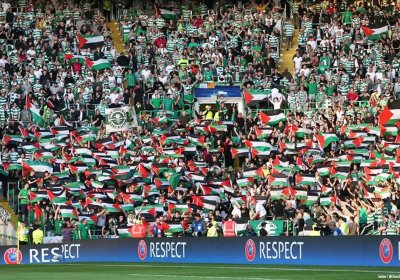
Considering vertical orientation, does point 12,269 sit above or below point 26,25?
below

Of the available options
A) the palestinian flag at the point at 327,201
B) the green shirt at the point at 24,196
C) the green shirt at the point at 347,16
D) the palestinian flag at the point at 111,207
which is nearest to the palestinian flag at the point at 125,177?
the palestinian flag at the point at 111,207

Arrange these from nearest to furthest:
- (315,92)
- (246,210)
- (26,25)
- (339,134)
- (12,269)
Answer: (12,269)
(246,210)
(339,134)
(315,92)
(26,25)

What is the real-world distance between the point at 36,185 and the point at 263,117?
9.32 metres

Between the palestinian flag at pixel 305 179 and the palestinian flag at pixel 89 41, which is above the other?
the palestinian flag at pixel 89 41

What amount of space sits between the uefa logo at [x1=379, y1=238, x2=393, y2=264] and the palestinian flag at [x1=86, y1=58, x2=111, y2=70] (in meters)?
25.4

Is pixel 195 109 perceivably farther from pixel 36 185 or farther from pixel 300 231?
pixel 300 231

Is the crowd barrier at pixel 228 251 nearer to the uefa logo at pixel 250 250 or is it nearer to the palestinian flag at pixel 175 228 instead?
the uefa logo at pixel 250 250

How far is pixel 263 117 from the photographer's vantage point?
5278cm

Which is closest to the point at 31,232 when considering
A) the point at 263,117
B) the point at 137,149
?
the point at 137,149

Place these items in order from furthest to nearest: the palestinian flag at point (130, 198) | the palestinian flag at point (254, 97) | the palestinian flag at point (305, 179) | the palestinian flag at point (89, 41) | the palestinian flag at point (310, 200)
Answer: the palestinian flag at point (89, 41) → the palestinian flag at point (254, 97) → the palestinian flag at point (130, 198) → the palestinian flag at point (305, 179) → the palestinian flag at point (310, 200)

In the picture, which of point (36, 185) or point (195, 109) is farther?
point (195, 109)

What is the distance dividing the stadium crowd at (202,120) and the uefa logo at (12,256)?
45.3 inches

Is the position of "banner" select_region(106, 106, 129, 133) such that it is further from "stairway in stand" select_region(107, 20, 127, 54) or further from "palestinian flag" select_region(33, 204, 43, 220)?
"stairway in stand" select_region(107, 20, 127, 54)

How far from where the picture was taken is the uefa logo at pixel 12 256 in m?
45.4
